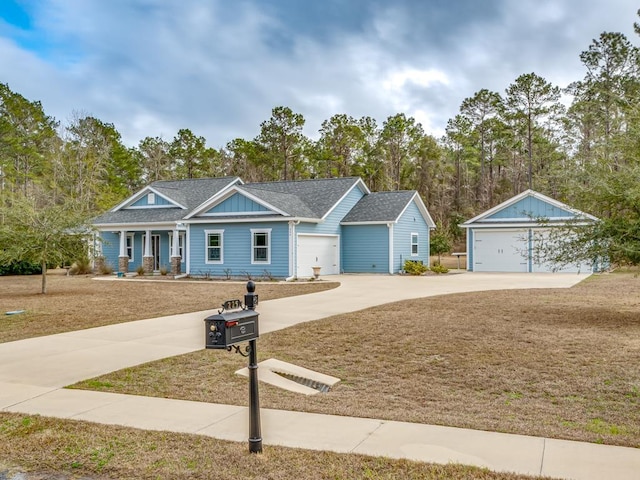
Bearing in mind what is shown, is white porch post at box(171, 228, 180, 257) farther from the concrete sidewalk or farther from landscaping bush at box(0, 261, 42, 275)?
the concrete sidewalk

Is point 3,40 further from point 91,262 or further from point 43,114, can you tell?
point 43,114

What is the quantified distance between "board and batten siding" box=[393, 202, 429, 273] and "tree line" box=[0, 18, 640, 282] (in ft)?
30.4

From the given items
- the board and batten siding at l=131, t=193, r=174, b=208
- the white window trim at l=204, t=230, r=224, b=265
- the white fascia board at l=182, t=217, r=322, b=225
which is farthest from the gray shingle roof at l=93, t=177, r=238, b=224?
the white window trim at l=204, t=230, r=224, b=265

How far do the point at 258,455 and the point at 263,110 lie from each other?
156 ft

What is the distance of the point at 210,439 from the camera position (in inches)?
182

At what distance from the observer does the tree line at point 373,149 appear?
145ft

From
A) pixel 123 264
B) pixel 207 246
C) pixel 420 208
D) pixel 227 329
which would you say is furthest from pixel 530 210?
pixel 227 329

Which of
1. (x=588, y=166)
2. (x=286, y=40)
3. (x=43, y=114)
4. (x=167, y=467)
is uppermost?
(x=43, y=114)

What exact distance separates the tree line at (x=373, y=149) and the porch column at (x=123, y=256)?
13.5m

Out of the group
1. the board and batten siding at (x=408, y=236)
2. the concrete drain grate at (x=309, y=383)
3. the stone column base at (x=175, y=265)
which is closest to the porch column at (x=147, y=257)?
the stone column base at (x=175, y=265)

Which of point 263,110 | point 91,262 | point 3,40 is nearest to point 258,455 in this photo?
point 3,40

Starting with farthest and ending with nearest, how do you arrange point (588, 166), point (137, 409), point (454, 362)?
point (588, 166)
point (454, 362)
point (137, 409)

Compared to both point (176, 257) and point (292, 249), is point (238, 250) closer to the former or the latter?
point (292, 249)

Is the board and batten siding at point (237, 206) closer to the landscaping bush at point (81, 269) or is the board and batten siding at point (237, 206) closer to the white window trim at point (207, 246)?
the white window trim at point (207, 246)
